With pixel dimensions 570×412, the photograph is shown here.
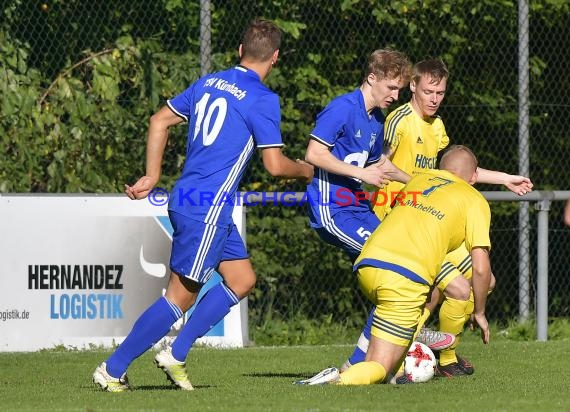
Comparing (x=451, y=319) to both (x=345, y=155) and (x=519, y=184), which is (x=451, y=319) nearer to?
(x=519, y=184)

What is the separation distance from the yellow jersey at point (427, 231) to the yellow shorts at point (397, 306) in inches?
1.7

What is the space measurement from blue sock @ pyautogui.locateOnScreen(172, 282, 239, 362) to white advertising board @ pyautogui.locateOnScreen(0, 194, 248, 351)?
2.96 m

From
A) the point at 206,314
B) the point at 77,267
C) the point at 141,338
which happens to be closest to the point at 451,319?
the point at 206,314

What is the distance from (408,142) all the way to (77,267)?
291 centimetres

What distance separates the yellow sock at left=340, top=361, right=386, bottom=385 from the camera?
255 inches

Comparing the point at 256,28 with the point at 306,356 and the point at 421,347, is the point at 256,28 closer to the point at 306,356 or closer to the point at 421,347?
the point at 421,347

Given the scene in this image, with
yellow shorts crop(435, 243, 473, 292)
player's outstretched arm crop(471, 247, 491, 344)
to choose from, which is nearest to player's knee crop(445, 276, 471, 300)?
yellow shorts crop(435, 243, 473, 292)

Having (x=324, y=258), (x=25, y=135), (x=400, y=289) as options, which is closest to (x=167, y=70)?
(x=25, y=135)

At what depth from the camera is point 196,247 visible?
6.54m

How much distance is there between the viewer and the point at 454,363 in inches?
303

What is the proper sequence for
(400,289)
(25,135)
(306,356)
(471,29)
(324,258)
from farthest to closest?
(471,29), (324,258), (25,135), (306,356), (400,289)

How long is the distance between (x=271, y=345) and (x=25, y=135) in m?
2.68

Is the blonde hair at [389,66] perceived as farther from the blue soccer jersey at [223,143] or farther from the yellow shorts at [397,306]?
the yellow shorts at [397,306]

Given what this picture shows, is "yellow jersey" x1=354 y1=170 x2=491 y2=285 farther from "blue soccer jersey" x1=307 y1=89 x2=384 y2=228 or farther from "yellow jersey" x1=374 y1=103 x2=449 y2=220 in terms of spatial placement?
"yellow jersey" x1=374 y1=103 x2=449 y2=220
